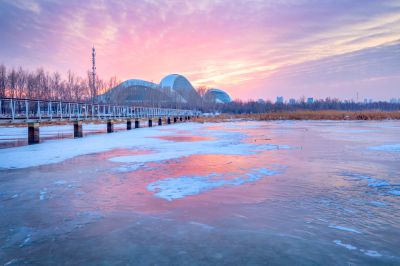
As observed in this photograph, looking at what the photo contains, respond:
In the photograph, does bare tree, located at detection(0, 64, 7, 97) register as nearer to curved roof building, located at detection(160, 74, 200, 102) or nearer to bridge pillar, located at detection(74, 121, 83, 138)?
bridge pillar, located at detection(74, 121, 83, 138)

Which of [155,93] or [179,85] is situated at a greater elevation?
[179,85]

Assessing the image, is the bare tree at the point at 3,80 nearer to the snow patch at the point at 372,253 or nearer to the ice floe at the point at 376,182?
the ice floe at the point at 376,182

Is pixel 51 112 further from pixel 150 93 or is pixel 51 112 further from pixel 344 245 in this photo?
pixel 150 93

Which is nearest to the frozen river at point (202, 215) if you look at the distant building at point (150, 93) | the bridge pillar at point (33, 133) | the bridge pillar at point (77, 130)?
the bridge pillar at point (33, 133)

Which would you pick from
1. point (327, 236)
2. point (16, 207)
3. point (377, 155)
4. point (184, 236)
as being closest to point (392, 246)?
point (327, 236)

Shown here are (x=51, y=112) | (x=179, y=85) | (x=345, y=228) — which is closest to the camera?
(x=345, y=228)

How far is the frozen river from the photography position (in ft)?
9.77

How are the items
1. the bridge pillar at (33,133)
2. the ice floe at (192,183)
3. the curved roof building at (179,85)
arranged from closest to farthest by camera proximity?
the ice floe at (192,183) < the bridge pillar at (33,133) < the curved roof building at (179,85)

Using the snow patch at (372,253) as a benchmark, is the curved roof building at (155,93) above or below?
above

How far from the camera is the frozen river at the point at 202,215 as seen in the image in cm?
298

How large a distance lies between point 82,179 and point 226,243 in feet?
13.9

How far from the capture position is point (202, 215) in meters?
4.12

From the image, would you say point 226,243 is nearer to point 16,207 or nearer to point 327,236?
point 327,236

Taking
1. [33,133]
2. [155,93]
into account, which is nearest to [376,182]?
[33,133]
